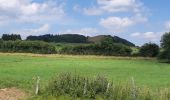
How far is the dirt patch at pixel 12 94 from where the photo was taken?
27312 mm

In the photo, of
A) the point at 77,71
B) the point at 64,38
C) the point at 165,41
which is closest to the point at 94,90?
the point at 77,71

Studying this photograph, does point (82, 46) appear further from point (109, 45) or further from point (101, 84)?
point (101, 84)

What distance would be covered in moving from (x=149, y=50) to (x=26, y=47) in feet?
85.4

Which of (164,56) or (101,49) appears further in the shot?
(101,49)

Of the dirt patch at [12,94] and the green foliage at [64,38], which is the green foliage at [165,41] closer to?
the green foliage at [64,38]

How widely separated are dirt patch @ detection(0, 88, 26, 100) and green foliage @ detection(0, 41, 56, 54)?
71.6 metres

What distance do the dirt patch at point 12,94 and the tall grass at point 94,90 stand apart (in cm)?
140

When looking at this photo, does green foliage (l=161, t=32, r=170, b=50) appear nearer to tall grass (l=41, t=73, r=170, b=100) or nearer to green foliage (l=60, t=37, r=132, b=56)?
green foliage (l=60, t=37, r=132, b=56)

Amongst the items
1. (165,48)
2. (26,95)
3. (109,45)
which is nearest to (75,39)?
(109,45)

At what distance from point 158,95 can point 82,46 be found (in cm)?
7711

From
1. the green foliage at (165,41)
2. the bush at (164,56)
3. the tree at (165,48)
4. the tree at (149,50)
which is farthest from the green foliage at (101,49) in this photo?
the bush at (164,56)

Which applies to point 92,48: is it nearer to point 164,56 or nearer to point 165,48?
point 165,48

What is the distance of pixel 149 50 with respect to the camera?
102 m

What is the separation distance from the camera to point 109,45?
105125 mm
